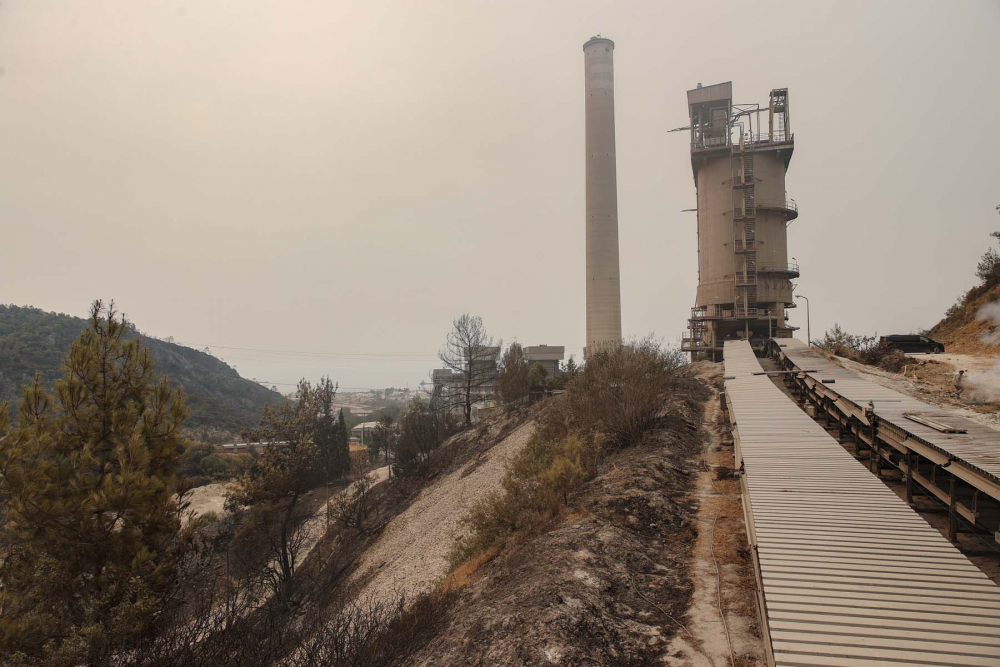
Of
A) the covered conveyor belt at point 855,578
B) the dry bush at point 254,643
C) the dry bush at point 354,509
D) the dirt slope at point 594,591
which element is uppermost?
the covered conveyor belt at point 855,578

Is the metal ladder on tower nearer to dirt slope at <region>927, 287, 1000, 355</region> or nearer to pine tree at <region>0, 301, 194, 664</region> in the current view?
dirt slope at <region>927, 287, 1000, 355</region>

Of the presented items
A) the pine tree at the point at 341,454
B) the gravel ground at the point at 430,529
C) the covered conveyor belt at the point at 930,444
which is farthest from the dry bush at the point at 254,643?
the pine tree at the point at 341,454

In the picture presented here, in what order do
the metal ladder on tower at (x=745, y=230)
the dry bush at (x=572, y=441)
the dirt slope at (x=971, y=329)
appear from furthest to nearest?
the metal ladder on tower at (x=745, y=230), the dirt slope at (x=971, y=329), the dry bush at (x=572, y=441)

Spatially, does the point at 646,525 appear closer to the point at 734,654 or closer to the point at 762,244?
the point at 734,654

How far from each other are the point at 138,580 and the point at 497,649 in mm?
4689

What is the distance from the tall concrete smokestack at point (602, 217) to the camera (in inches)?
1610

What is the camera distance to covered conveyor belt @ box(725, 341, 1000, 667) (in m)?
4.31

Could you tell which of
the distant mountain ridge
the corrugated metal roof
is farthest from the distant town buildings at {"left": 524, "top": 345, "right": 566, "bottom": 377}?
the corrugated metal roof

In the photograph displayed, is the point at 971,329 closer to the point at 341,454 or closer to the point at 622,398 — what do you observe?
the point at 622,398

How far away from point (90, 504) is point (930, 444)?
38.2 ft

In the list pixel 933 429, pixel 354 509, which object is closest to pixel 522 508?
pixel 933 429

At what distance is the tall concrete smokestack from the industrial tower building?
7.56 meters

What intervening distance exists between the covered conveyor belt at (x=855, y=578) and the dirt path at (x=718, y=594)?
2.93 feet

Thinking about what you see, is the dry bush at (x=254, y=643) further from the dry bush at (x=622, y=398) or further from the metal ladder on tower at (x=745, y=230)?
the metal ladder on tower at (x=745, y=230)
